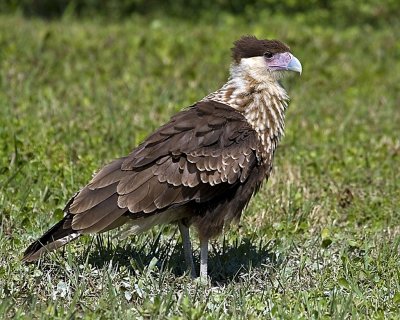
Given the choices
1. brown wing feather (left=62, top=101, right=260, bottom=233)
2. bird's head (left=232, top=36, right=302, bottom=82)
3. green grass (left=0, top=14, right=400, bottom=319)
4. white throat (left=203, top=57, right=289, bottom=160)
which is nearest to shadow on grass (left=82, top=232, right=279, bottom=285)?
green grass (left=0, top=14, right=400, bottom=319)

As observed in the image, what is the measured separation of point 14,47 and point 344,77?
3.41 meters

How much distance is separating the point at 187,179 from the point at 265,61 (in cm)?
106

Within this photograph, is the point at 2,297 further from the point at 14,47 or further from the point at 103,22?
the point at 103,22

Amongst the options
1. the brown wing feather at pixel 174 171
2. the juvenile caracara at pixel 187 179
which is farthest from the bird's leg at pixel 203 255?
the brown wing feather at pixel 174 171

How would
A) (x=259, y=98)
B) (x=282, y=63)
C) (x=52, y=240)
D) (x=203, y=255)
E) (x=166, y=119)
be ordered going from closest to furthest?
(x=52, y=240) < (x=203, y=255) < (x=259, y=98) < (x=282, y=63) < (x=166, y=119)

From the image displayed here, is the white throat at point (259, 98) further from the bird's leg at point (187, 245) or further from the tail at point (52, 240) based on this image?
the tail at point (52, 240)

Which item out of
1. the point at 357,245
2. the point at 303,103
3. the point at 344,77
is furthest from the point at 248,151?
the point at 344,77

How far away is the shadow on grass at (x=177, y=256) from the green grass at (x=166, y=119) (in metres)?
0.01

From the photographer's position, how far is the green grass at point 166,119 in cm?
471

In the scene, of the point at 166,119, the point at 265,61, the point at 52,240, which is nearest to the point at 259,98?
the point at 265,61

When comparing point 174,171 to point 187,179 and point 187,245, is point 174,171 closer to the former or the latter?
point 187,179

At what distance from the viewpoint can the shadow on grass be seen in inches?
202

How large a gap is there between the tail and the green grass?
0.31ft

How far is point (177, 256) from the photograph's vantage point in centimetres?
547
